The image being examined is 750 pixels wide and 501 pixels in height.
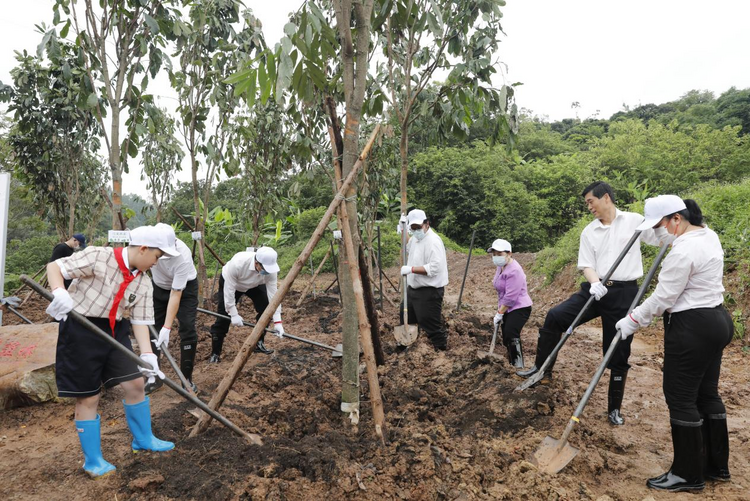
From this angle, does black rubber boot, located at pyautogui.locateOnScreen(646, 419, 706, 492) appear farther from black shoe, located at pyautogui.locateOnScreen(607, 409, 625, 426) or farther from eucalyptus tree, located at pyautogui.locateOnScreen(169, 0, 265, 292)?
eucalyptus tree, located at pyautogui.locateOnScreen(169, 0, 265, 292)

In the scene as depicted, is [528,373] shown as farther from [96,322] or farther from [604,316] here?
[96,322]

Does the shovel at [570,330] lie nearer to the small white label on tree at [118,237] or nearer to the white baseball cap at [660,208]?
the white baseball cap at [660,208]

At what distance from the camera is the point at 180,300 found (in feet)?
15.0

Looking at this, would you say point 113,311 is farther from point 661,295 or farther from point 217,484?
point 661,295

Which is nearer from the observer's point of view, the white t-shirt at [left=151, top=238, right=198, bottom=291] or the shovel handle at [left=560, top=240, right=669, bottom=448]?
the shovel handle at [left=560, top=240, right=669, bottom=448]

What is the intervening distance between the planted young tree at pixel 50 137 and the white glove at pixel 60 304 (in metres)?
5.83

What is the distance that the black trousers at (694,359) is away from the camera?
256 centimetres

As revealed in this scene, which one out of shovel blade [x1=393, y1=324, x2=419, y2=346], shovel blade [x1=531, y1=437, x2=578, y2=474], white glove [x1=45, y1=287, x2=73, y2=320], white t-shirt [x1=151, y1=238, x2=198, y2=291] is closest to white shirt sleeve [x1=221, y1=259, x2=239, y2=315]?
white t-shirt [x1=151, y1=238, x2=198, y2=291]

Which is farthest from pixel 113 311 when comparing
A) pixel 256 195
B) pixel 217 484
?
pixel 256 195

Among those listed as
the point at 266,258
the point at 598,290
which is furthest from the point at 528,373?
the point at 266,258

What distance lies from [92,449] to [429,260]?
337 centimetres

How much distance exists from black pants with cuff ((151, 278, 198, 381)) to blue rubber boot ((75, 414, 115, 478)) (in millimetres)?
1624

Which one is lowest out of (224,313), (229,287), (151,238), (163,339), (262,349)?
(262,349)

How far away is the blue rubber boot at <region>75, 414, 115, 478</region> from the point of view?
282 cm
